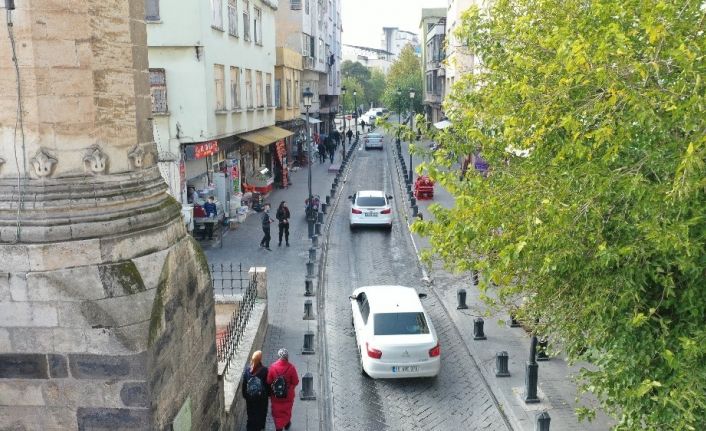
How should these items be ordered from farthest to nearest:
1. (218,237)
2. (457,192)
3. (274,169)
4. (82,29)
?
(274,169), (218,237), (457,192), (82,29)

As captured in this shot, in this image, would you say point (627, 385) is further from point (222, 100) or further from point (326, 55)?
point (326, 55)

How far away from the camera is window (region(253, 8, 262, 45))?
29.3 metres

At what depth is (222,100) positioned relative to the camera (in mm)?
23562

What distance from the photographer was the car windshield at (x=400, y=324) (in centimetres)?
1158

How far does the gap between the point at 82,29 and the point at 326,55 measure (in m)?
51.0

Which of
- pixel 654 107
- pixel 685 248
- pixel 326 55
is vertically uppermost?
pixel 326 55

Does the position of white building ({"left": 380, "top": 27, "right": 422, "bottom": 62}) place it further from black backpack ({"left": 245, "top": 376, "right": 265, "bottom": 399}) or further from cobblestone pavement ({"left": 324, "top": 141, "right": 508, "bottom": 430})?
black backpack ({"left": 245, "top": 376, "right": 265, "bottom": 399})

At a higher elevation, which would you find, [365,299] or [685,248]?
[685,248]

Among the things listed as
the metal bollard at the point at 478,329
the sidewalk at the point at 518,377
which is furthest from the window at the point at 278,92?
the metal bollard at the point at 478,329

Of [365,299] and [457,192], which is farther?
[365,299]

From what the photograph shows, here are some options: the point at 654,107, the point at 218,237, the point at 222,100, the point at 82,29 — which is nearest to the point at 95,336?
the point at 82,29

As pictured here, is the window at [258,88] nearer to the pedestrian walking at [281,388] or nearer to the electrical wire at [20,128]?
the pedestrian walking at [281,388]

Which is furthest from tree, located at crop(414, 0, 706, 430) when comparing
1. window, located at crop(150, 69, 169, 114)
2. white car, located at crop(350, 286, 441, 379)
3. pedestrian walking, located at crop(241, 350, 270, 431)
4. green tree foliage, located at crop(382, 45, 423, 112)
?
green tree foliage, located at crop(382, 45, 423, 112)

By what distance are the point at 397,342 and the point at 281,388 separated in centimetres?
274
